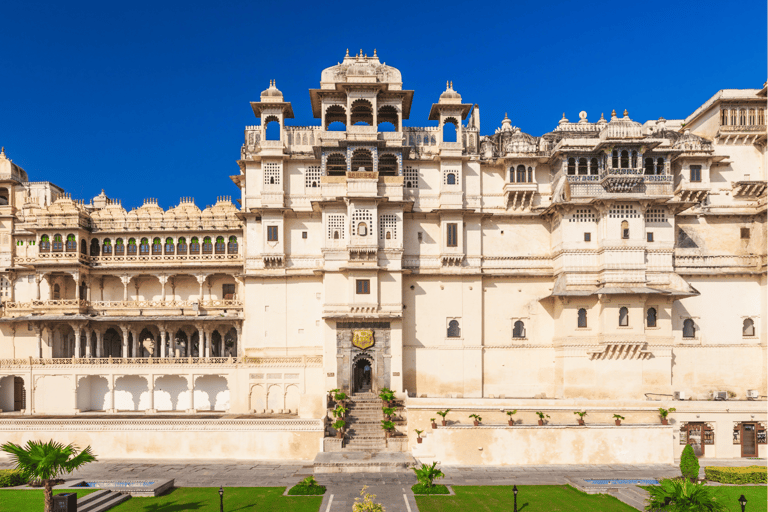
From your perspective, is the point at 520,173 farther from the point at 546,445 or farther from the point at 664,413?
the point at 546,445

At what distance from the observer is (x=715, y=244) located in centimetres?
3944

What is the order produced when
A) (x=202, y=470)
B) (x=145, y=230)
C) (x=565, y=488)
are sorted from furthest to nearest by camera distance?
(x=145, y=230), (x=202, y=470), (x=565, y=488)

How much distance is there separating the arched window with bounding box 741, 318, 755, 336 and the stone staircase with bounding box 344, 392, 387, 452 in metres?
24.1

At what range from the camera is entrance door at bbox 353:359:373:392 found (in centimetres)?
3612

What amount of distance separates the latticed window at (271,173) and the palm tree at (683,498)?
27571 mm

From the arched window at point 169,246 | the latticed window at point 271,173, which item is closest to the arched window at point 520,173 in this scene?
the latticed window at point 271,173

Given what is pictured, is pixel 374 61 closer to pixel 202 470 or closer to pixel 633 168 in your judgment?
pixel 633 168

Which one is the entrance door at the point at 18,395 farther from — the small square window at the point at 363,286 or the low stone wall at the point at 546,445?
the low stone wall at the point at 546,445

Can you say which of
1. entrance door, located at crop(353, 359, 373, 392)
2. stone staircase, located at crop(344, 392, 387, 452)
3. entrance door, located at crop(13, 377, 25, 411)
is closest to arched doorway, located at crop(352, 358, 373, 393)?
entrance door, located at crop(353, 359, 373, 392)

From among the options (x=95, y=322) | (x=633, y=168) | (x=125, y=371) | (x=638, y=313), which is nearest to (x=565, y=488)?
(x=638, y=313)

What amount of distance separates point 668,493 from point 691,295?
20.5m

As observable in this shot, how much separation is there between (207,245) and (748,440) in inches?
1387

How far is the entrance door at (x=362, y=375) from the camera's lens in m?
36.1

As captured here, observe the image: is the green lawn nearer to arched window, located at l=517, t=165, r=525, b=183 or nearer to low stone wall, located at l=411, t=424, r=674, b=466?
low stone wall, located at l=411, t=424, r=674, b=466
